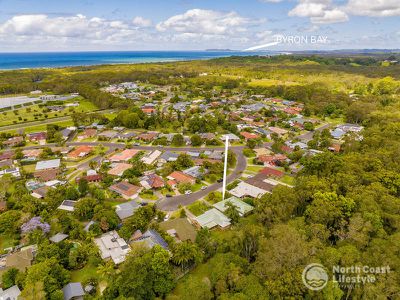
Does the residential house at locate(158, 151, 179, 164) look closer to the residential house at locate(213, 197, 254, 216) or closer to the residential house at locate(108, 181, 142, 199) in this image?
the residential house at locate(108, 181, 142, 199)

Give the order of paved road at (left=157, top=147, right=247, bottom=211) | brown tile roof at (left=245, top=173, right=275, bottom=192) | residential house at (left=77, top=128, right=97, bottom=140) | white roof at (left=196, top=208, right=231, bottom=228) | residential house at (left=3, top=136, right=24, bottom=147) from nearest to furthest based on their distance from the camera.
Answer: white roof at (left=196, top=208, right=231, bottom=228) < paved road at (left=157, top=147, right=247, bottom=211) < brown tile roof at (left=245, top=173, right=275, bottom=192) < residential house at (left=3, top=136, right=24, bottom=147) < residential house at (left=77, top=128, right=97, bottom=140)

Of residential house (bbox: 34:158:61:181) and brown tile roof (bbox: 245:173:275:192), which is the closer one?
brown tile roof (bbox: 245:173:275:192)

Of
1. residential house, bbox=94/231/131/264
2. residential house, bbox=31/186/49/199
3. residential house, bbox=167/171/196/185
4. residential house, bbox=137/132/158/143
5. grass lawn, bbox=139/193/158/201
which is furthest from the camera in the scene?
residential house, bbox=137/132/158/143

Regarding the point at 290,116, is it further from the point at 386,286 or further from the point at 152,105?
the point at 386,286

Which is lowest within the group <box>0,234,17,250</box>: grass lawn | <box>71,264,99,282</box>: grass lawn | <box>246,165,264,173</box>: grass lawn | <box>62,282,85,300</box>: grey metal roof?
<box>71,264,99,282</box>: grass lawn

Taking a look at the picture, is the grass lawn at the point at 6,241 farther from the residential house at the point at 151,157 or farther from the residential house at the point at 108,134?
the residential house at the point at 108,134

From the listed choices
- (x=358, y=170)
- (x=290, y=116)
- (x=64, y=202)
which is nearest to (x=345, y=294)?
(x=358, y=170)

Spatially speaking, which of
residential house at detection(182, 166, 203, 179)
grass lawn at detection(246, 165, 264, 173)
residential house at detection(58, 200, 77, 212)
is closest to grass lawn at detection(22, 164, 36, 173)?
residential house at detection(58, 200, 77, 212)
